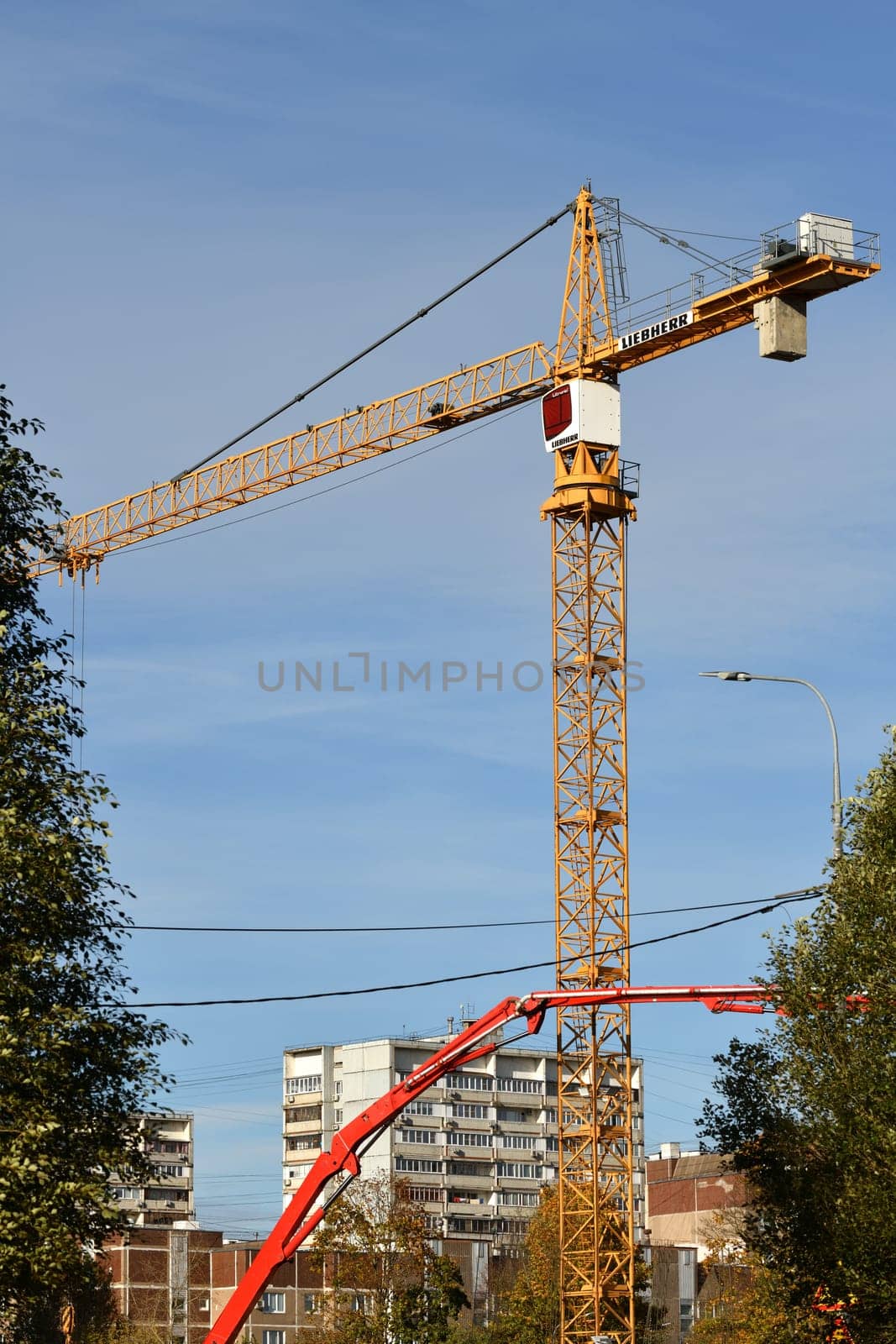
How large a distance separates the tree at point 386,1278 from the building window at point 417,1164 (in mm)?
88942

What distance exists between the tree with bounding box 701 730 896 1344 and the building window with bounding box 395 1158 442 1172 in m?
158

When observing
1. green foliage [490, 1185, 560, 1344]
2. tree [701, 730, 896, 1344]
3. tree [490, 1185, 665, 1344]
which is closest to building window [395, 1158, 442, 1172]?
tree [490, 1185, 665, 1344]

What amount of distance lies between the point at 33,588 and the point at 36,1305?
33.7ft

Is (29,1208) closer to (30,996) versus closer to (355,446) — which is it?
(30,996)

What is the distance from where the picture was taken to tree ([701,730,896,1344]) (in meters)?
34.2

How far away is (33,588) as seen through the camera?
29.8 metres

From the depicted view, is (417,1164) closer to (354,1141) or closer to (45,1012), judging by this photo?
(354,1141)

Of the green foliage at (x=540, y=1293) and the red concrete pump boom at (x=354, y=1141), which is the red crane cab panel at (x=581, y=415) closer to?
the red concrete pump boom at (x=354, y=1141)

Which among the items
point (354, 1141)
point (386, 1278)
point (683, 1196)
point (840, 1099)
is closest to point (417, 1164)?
point (683, 1196)

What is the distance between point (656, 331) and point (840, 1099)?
5048cm

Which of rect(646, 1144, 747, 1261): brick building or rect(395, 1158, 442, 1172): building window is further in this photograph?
rect(395, 1158, 442, 1172): building window

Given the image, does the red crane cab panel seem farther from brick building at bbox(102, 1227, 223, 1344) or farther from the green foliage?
brick building at bbox(102, 1227, 223, 1344)

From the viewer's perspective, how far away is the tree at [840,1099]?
3416 cm

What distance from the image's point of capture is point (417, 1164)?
646ft
